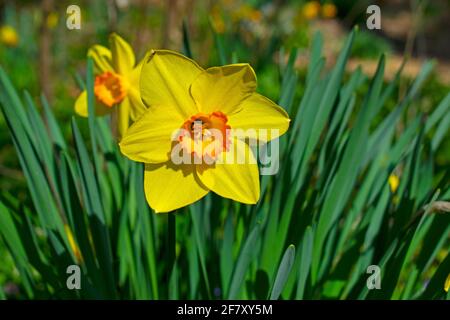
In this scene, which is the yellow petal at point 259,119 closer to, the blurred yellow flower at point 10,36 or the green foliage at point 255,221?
the green foliage at point 255,221

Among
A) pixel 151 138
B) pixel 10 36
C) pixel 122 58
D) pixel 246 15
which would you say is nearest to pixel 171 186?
pixel 151 138

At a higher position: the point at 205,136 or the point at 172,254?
the point at 205,136

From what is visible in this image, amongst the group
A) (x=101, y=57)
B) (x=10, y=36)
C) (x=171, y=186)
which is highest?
(x=101, y=57)

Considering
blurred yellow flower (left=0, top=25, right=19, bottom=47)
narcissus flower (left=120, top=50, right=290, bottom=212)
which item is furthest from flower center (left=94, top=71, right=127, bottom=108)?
blurred yellow flower (left=0, top=25, right=19, bottom=47)

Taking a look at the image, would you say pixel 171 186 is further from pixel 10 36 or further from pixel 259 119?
pixel 10 36

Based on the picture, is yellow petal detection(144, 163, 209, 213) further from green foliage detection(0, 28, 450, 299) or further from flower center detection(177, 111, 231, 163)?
green foliage detection(0, 28, 450, 299)

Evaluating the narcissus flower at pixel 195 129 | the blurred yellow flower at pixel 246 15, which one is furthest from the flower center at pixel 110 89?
the blurred yellow flower at pixel 246 15

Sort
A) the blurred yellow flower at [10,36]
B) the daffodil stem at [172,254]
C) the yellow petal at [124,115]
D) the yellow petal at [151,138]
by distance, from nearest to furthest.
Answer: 1. the yellow petal at [151,138]
2. the daffodil stem at [172,254]
3. the yellow petal at [124,115]
4. the blurred yellow flower at [10,36]
